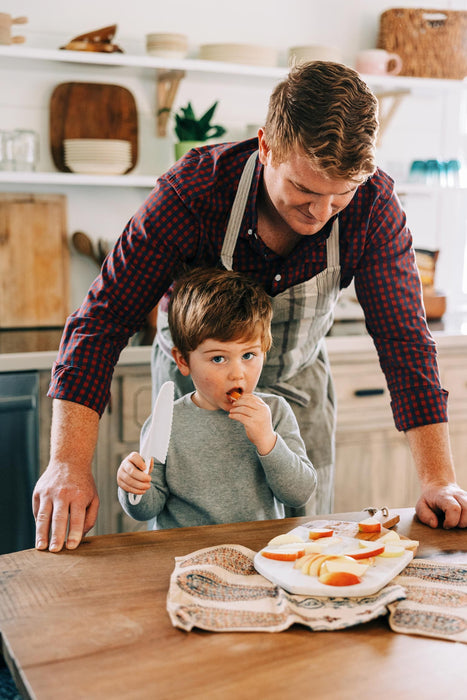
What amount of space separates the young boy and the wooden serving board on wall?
1533 millimetres

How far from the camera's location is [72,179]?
8.75ft

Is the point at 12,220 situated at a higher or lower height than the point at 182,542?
higher

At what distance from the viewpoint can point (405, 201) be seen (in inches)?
136

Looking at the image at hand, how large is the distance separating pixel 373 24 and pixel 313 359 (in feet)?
6.91

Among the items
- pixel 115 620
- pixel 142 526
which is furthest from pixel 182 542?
pixel 142 526

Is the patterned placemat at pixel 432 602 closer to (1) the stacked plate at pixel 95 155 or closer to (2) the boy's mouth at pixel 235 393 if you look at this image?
(2) the boy's mouth at pixel 235 393

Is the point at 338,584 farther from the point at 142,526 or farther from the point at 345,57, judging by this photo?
the point at 345,57

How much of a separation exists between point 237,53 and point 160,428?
2.10 meters

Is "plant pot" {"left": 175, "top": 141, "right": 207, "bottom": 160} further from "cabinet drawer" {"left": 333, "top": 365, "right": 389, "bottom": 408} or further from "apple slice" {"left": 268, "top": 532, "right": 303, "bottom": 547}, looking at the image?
"apple slice" {"left": 268, "top": 532, "right": 303, "bottom": 547}

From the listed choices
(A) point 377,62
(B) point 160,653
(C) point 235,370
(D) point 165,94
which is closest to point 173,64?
(D) point 165,94

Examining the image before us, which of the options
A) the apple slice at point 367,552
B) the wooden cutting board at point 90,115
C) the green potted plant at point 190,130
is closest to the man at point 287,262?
the apple slice at point 367,552

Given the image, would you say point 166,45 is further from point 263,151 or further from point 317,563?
point 317,563

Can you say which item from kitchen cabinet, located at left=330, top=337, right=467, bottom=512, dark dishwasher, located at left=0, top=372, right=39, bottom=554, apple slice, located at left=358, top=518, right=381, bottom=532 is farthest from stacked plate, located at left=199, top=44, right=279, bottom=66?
apple slice, located at left=358, top=518, right=381, bottom=532

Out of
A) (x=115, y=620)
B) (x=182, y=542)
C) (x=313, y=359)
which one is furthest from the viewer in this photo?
(x=313, y=359)
